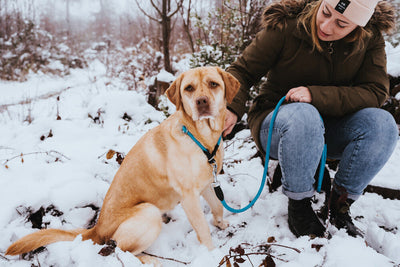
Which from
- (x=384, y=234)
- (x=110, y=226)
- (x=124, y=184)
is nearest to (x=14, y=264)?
(x=110, y=226)

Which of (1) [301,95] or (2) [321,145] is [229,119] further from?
(2) [321,145]

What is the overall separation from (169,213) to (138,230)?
69cm

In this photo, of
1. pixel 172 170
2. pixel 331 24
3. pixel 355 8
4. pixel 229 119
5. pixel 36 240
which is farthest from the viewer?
pixel 229 119

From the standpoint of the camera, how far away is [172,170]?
1.82 meters

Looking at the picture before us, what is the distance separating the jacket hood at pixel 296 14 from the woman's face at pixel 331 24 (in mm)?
259

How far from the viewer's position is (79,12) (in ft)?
91.0

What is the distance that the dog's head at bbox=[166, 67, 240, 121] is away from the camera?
1.64 metres

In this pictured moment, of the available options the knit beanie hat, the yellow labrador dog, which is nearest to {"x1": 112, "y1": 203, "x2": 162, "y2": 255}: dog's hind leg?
the yellow labrador dog

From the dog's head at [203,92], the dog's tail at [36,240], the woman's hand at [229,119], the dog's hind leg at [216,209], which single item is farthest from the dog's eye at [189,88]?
the dog's tail at [36,240]

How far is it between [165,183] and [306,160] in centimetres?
111

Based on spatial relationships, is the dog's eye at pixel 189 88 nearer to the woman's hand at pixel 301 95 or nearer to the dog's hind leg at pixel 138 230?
the woman's hand at pixel 301 95

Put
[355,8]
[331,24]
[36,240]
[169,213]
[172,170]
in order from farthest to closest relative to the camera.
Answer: [169,213]
[172,170]
[331,24]
[355,8]
[36,240]

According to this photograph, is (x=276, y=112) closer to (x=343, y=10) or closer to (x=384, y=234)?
(x=343, y=10)

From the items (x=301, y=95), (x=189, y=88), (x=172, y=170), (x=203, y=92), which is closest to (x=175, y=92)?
(x=189, y=88)
